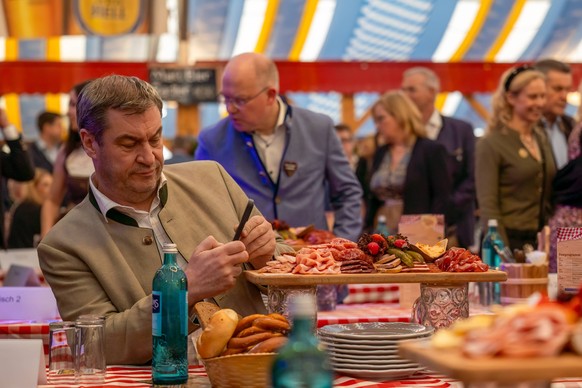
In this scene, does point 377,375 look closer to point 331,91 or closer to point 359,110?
point 331,91

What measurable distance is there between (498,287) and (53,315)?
1614 millimetres

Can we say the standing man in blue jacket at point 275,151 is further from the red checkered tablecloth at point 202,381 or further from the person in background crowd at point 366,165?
the red checkered tablecloth at point 202,381

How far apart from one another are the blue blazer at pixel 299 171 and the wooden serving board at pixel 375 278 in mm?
2097

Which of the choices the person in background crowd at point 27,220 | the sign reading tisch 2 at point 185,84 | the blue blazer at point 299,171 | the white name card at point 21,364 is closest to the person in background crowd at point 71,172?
the blue blazer at point 299,171

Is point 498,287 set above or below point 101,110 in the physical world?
below

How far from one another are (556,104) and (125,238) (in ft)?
13.1

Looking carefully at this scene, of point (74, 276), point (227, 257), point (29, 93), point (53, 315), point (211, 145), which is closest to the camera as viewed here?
point (227, 257)

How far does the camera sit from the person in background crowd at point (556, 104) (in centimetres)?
610

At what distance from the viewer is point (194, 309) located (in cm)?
256

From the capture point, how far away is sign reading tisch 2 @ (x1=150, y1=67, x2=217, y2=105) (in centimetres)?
1102

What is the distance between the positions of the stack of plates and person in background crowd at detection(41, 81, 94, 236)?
332cm

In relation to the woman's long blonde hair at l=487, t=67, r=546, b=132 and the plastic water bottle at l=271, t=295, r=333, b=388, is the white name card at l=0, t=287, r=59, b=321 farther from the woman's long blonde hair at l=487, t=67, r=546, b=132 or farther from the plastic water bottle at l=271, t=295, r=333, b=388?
the woman's long blonde hair at l=487, t=67, r=546, b=132

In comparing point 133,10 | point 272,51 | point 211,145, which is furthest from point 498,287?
point 272,51

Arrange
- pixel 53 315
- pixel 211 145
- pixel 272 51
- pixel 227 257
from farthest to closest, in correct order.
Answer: pixel 272 51, pixel 211 145, pixel 53 315, pixel 227 257
